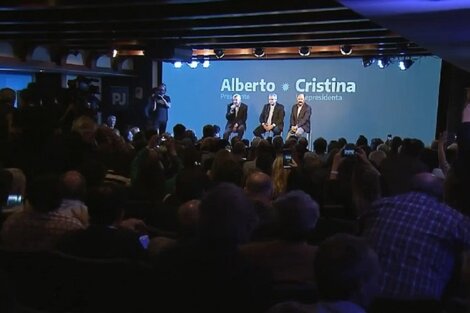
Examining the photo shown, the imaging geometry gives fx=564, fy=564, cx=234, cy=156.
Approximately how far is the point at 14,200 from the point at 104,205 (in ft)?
4.23

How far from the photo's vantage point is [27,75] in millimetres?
11969

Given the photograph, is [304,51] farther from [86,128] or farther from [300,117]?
[86,128]

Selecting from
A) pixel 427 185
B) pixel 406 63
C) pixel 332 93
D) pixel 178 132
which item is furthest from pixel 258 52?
pixel 427 185

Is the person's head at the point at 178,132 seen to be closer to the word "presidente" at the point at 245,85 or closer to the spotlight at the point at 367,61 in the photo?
the spotlight at the point at 367,61

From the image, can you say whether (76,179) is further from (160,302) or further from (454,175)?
(454,175)

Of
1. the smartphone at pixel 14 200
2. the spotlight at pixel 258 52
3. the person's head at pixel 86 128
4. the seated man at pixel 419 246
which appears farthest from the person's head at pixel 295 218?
the spotlight at pixel 258 52

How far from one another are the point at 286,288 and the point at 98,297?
817 millimetres

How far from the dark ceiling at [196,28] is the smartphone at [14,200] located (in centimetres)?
289

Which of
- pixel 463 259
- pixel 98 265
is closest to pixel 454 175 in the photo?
pixel 463 259

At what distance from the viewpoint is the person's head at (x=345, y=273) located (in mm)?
1636

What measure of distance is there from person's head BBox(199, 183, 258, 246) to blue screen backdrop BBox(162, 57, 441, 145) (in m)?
10.3

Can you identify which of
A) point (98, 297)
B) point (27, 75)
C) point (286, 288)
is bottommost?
point (98, 297)

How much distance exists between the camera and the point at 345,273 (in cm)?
163

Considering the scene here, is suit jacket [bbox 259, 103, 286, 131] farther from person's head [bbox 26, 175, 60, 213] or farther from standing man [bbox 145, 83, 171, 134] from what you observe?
person's head [bbox 26, 175, 60, 213]
